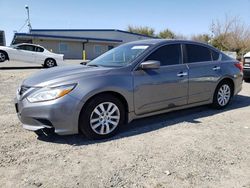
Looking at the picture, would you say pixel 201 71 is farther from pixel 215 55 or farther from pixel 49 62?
pixel 49 62

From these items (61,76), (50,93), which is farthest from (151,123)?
(50,93)

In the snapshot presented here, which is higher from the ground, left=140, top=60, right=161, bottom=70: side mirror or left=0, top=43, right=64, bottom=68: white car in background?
left=0, top=43, right=64, bottom=68: white car in background

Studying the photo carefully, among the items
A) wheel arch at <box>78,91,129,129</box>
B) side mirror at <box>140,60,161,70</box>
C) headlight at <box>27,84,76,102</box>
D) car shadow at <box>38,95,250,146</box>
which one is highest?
side mirror at <box>140,60,161,70</box>

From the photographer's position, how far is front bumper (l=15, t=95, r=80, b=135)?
3.96 meters

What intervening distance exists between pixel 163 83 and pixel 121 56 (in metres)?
0.94

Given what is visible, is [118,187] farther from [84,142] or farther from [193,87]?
[193,87]

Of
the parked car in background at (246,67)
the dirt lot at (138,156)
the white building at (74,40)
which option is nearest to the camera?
the dirt lot at (138,156)

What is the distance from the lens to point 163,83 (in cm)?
500

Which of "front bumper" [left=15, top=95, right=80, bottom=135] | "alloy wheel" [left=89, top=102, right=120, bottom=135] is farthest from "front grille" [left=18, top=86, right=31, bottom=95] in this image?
"alloy wheel" [left=89, top=102, right=120, bottom=135]

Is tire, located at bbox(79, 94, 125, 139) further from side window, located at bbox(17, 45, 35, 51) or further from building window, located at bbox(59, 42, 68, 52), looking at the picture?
building window, located at bbox(59, 42, 68, 52)

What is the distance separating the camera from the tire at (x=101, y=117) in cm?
418

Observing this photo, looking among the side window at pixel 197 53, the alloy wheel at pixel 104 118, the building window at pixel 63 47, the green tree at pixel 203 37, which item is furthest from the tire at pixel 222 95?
the green tree at pixel 203 37

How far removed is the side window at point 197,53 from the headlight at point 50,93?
8.90 feet

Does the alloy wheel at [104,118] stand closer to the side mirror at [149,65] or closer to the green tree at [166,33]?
the side mirror at [149,65]
